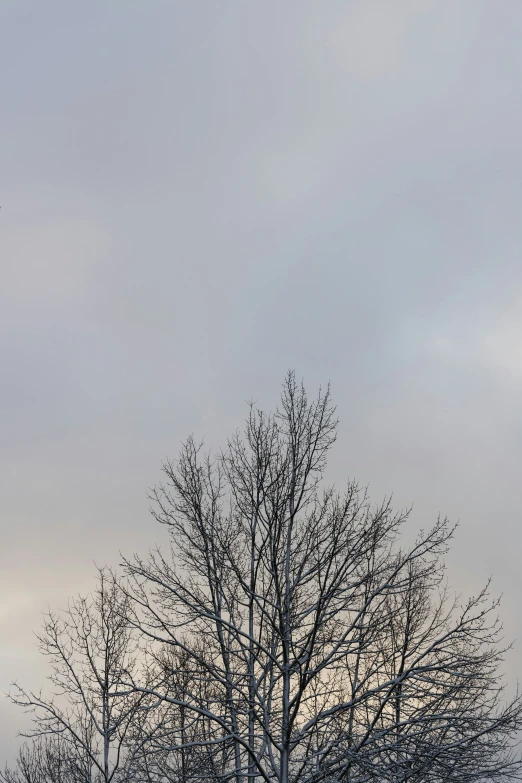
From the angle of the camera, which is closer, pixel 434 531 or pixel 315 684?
pixel 434 531

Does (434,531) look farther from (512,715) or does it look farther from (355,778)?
(355,778)

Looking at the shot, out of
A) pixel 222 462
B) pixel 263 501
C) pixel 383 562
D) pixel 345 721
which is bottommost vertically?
pixel 345 721

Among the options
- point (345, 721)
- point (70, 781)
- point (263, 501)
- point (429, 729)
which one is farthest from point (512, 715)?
point (70, 781)

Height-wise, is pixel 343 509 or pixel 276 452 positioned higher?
pixel 276 452

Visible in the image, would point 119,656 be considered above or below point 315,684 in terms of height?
above

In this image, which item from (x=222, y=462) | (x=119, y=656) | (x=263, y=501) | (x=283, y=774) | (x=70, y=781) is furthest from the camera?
(x=70, y=781)

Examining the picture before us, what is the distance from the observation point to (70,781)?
25.4 metres

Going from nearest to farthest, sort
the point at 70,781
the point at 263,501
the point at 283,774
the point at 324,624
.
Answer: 1. the point at 283,774
2. the point at 324,624
3. the point at 263,501
4. the point at 70,781

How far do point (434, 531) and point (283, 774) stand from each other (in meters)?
4.90

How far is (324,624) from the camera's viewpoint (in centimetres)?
1365

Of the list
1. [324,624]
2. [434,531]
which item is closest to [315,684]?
[324,624]

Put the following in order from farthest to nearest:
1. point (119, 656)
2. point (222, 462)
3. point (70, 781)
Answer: point (70, 781), point (119, 656), point (222, 462)

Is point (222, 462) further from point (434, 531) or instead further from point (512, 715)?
point (512, 715)

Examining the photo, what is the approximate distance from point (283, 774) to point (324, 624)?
8.12ft
